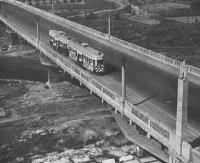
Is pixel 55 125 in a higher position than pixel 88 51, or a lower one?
lower

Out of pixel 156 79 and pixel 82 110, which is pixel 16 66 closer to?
pixel 82 110

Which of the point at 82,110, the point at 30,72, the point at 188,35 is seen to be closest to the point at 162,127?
the point at 82,110

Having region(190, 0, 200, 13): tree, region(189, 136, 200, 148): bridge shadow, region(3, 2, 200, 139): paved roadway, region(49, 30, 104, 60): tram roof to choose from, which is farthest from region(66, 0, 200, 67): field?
region(189, 136, 200, 148): bridge shadow

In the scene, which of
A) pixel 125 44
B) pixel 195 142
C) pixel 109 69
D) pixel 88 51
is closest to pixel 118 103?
pixel 195 142

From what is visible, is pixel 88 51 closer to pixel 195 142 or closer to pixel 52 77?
pixel 52 77

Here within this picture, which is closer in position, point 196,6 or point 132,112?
point 132,112

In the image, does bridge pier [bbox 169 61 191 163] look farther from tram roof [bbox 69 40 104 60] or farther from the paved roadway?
tram roof [bbox 69 40 104 60]

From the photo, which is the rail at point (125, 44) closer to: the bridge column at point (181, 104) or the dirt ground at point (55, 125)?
the dirt ground at point (55, 125)

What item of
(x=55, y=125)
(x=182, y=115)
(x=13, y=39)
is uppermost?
(x=182, y=115)

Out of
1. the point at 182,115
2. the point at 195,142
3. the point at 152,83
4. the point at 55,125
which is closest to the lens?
the point at 182,115
